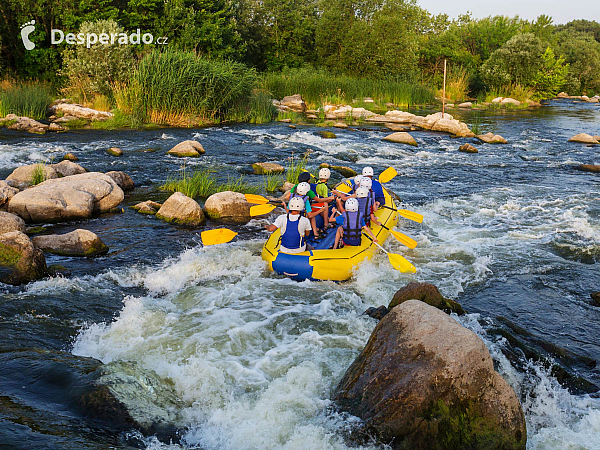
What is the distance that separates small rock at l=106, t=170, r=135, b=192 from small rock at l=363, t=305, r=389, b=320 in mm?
5558

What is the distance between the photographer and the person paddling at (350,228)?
6238 millimetres

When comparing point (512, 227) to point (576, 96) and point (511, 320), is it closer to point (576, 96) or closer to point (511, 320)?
point (511, 320)

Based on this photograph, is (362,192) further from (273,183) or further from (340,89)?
(340,89)

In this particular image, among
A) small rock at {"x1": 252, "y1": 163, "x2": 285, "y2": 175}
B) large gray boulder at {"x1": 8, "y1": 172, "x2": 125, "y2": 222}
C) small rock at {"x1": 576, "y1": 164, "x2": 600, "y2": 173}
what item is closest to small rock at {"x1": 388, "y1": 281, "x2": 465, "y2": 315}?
large gray boulder at {"x1": 8, "y1": 172, "x2": 125, "y2": 222}

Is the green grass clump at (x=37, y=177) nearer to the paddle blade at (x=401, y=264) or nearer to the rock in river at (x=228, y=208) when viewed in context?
the rock in river at (x=228, y=208)

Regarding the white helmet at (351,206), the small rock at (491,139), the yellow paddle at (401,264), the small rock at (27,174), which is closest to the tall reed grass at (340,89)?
the small rock at (491,139)

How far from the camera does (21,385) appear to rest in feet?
11.4

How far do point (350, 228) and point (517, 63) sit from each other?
2688cm

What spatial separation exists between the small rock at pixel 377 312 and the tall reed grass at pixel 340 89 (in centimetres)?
1644

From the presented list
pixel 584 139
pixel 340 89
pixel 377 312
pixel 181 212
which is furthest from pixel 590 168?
pixel 340 89

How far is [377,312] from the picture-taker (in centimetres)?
514

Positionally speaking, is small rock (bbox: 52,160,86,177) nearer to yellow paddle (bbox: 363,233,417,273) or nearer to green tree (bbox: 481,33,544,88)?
yellow paddle (bbox: 363,233,417,273)

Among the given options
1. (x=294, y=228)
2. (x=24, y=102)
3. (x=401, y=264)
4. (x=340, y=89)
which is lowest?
(x=401, y=264)

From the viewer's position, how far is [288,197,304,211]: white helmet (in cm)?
600
